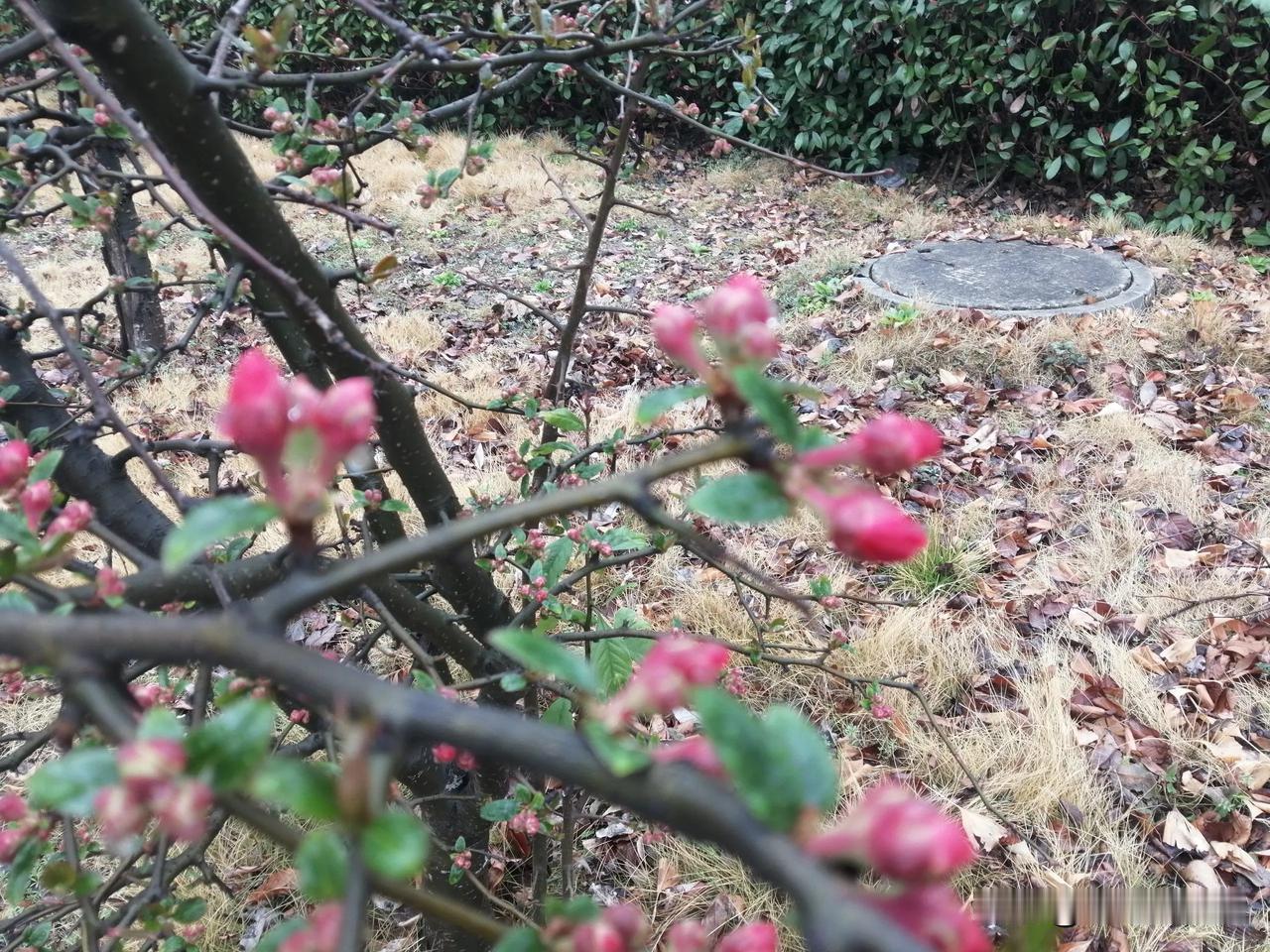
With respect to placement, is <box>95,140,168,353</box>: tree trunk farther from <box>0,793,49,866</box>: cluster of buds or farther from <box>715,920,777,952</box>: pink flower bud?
<box>715,920,777,952</box>: pink flower bud

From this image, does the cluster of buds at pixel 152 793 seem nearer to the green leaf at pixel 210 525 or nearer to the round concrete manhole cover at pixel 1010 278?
the green leaf at pixel 210 525

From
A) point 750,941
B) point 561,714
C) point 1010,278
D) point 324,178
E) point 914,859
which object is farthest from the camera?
point 1010,278

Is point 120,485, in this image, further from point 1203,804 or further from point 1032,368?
point 1032,368

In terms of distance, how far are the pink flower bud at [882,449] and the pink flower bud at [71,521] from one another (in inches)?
Answer: 17.7

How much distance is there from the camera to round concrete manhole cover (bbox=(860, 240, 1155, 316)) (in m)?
3.73

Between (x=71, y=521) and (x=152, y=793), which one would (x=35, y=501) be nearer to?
(x=71, y=521)

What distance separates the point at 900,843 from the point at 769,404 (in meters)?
0.18

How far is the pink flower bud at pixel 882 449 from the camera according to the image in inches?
14.2

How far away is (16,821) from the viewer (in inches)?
23.6

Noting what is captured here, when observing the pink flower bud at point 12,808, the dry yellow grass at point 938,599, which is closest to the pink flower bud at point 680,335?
the pink flower bud at point 12,808

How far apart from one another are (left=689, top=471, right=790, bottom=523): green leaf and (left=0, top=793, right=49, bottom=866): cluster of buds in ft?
1.73

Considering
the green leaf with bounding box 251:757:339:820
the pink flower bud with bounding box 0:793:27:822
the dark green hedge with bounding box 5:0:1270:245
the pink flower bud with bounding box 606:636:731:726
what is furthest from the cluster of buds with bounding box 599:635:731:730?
the dark green hedge with bounding box 5:0:1270:245

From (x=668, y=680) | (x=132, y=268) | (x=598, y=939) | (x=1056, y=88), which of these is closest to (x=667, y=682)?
(x=668, y=680)

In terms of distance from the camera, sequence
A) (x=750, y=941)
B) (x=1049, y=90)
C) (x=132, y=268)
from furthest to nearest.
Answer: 1. (x=1049, y=90)
2. (x=132, y=268)
3. (x=750, y=941)
